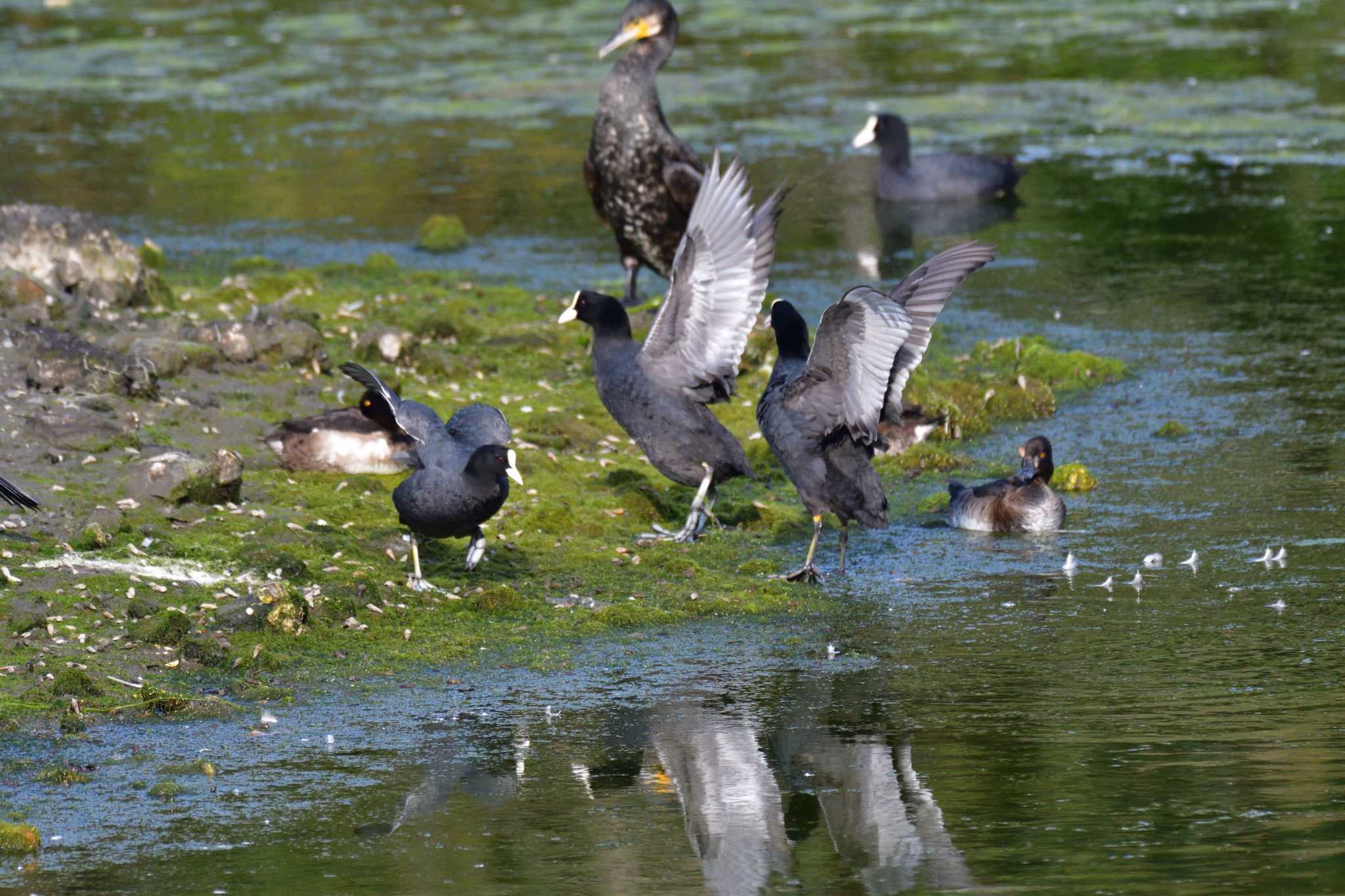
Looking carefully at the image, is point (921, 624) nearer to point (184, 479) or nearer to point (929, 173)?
point (184, 479)

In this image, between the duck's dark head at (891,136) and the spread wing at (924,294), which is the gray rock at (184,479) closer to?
the spread wing at (924,294)

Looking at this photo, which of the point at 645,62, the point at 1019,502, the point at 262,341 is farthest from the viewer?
the point at 645,62

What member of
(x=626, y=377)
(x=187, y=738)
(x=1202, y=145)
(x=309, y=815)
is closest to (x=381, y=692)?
(x=187, y=738)

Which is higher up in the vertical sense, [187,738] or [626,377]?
[626,377]

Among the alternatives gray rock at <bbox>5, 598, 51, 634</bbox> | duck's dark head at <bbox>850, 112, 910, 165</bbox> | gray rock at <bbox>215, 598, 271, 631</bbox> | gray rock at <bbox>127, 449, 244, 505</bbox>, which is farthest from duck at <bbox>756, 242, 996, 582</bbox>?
duck's dark head at <bbox>850, 112, 910, 165</bbox>

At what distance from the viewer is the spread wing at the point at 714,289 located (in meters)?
9.33

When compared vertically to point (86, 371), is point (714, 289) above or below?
above

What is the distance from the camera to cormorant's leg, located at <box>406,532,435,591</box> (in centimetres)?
841

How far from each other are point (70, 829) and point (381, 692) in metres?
1.61

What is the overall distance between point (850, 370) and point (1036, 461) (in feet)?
4.59

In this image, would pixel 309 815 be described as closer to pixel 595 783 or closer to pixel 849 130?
pixel 595 783

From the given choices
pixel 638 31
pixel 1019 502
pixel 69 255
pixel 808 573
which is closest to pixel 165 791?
pixel 808 573

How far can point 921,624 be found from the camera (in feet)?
26.2

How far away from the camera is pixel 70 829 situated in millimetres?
5863
